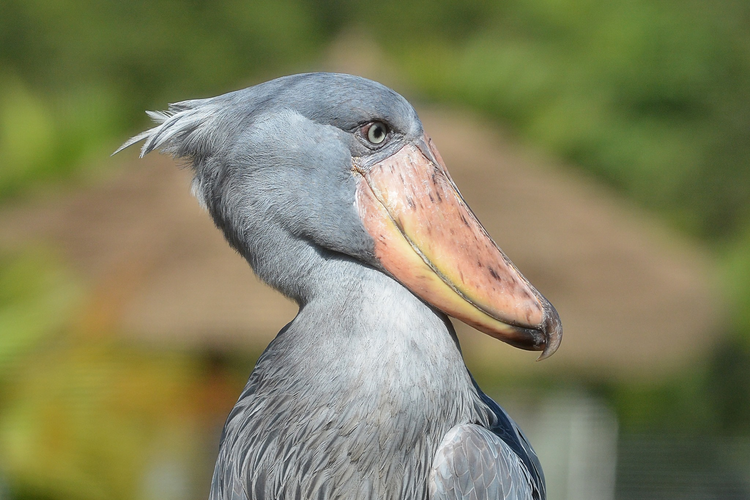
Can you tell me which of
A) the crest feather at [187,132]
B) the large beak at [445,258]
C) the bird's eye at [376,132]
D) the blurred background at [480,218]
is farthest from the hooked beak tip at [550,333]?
the blurred background at [480,218]

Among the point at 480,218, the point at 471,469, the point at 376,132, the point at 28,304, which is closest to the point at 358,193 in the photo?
the point at 376,132

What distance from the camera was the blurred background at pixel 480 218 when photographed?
4.11 m

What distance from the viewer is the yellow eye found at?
179 cm

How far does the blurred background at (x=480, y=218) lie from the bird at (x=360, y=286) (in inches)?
84.7

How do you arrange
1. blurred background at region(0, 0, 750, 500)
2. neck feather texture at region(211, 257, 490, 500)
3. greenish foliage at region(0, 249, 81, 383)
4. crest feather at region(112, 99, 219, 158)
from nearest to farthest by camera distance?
1. neck feather texture at region(211, 257, 490, 500)
2. crest feather at region(112, 99, 219, 158)
3. greenish foliage at region(0, 249, 81, 383)
4. blurred background at region(0, 0, 750, 500)

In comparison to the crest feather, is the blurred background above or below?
above

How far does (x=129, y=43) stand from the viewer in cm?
1435

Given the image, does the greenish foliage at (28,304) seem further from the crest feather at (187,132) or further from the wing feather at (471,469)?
the wing feather at (471,469)

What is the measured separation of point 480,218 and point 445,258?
5.24 meters

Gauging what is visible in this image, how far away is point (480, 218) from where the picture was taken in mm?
6922

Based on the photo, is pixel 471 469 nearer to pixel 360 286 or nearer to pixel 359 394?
pixel 359 394

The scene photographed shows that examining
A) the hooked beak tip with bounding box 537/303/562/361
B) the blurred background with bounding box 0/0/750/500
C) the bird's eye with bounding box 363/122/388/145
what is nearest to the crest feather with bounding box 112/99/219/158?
the bird's eye with bounding box 363/122/388/145

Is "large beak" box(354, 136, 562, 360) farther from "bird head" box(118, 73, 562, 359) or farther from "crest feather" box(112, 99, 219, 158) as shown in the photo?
"crest feather" box(112, 99, 219, 158)

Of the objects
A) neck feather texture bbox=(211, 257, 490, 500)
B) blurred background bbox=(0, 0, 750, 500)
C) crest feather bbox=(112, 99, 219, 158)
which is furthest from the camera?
blurred background bbox=(0, 0, 750, 500)
